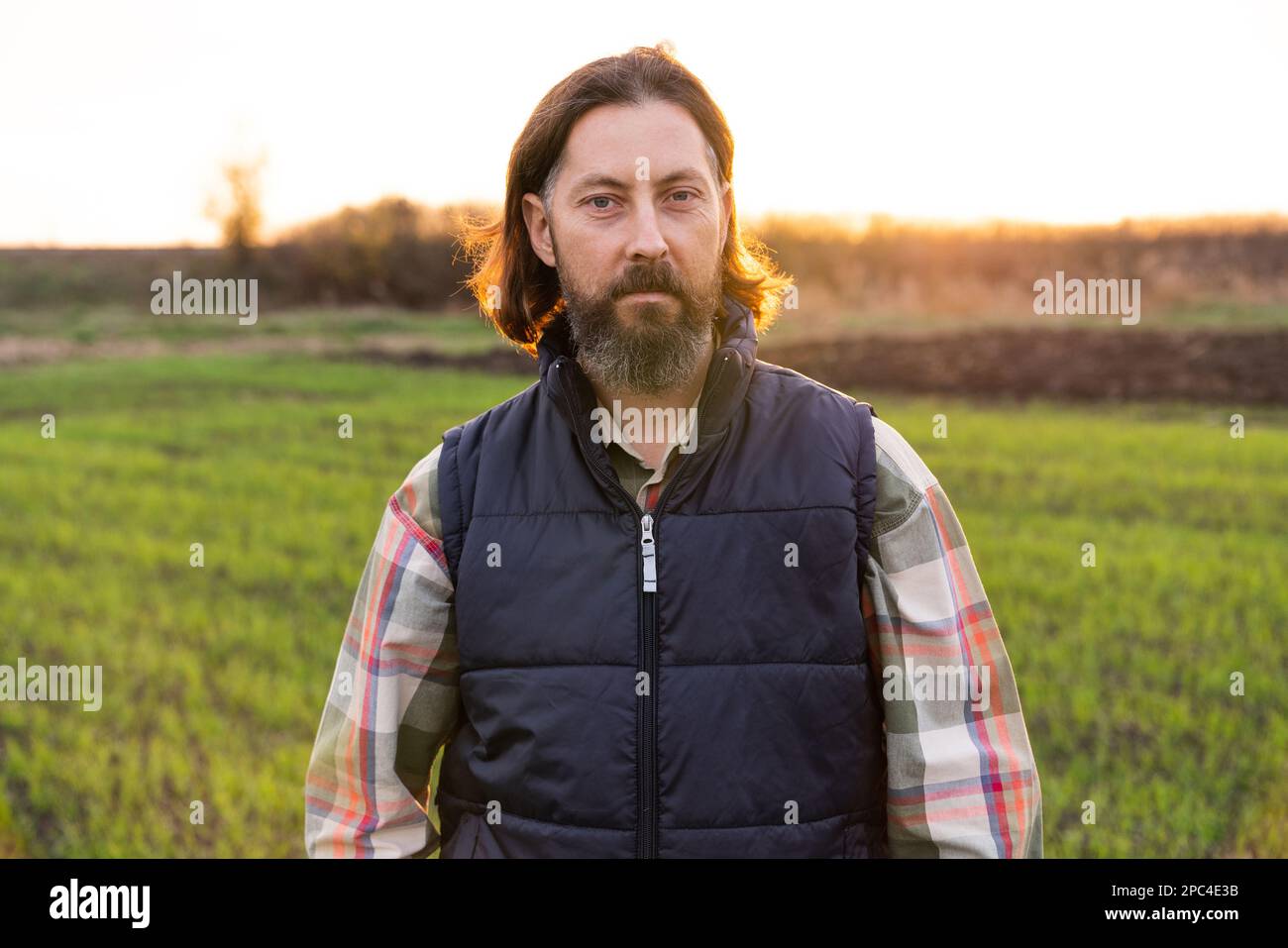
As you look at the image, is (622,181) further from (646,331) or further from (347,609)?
(347,609)

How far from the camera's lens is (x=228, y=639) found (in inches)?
285

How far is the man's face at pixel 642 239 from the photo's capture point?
2127mm

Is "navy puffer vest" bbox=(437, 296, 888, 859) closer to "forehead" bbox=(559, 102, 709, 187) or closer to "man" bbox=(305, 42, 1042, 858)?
"man" bbox=(305, 42, 1042, 858)

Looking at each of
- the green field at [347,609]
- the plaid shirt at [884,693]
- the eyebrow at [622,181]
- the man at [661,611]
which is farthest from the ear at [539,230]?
the green field at [347,609]

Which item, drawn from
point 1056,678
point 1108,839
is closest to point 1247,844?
point 1108,839

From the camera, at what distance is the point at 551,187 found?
7.51ft

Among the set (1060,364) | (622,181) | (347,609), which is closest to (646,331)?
(622,181)

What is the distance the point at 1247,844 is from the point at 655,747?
3454 millimetres

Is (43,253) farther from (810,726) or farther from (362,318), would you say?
(810,726)

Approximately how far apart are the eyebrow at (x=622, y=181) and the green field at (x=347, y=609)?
11.0 feet

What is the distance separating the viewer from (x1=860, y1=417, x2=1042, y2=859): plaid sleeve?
1953mm

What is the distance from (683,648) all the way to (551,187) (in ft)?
3.28

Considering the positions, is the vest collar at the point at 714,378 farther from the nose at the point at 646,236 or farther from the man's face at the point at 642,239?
the nose at the point at 646,236

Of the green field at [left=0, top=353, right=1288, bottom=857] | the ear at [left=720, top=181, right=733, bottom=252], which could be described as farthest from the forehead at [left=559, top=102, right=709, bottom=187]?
the green field at [left=0, top=353, right=1288, bottom=857]
